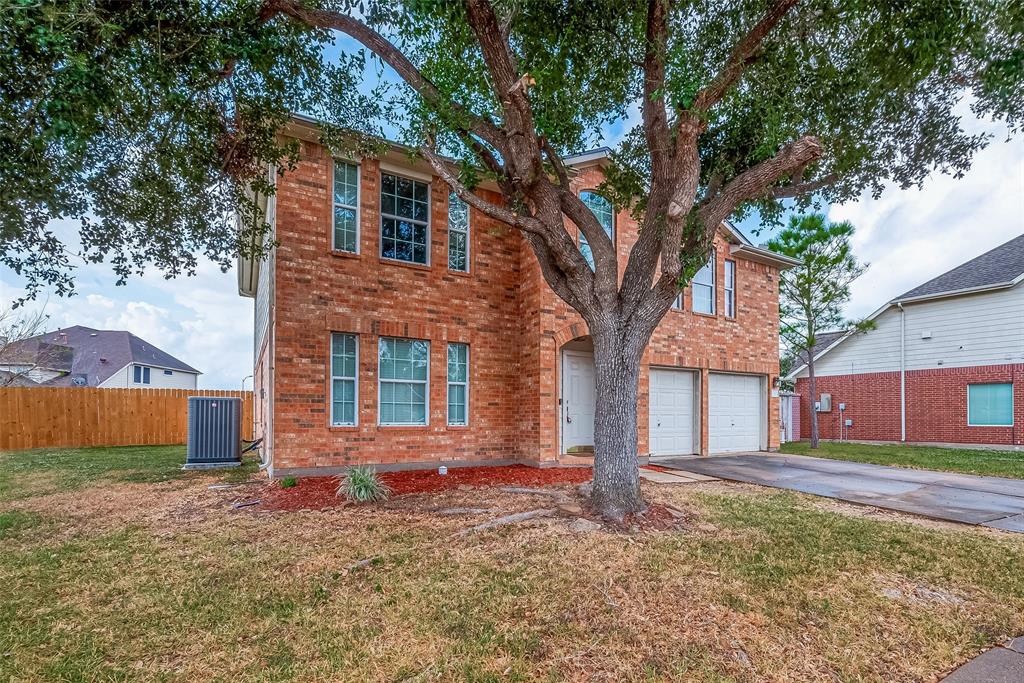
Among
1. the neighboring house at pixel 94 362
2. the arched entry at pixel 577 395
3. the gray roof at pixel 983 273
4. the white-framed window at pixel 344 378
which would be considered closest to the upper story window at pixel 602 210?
the arched entry at pixel 577 395

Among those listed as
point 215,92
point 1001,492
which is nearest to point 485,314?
point 215,92

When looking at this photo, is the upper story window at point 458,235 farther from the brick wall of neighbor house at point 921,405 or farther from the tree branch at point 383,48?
the brick wall of neighbor house at point 921,405

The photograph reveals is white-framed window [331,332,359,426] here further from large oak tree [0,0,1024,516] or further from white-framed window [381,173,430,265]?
large oak tree [0,0,1024,516]

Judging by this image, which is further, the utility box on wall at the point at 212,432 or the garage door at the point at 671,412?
the garage door at the point at 671,412

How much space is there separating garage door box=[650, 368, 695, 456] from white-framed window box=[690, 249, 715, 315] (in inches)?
71.0

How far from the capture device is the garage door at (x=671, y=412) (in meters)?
12.0

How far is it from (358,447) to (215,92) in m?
5.90

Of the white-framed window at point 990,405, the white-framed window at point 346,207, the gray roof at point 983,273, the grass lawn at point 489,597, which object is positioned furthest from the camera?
the gray roof at point 983,273

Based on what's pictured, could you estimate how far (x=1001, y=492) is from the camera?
324 inches

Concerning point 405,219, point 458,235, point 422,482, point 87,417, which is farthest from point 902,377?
point 87,417

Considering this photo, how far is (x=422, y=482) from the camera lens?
8359 mm

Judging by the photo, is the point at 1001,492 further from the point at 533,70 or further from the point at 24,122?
the point at 24,122

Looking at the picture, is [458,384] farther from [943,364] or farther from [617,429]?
[943,364]

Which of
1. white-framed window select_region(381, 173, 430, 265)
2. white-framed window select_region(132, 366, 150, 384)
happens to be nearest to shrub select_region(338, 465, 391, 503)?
white-framed window select_region(381, 173, 430, 265)
